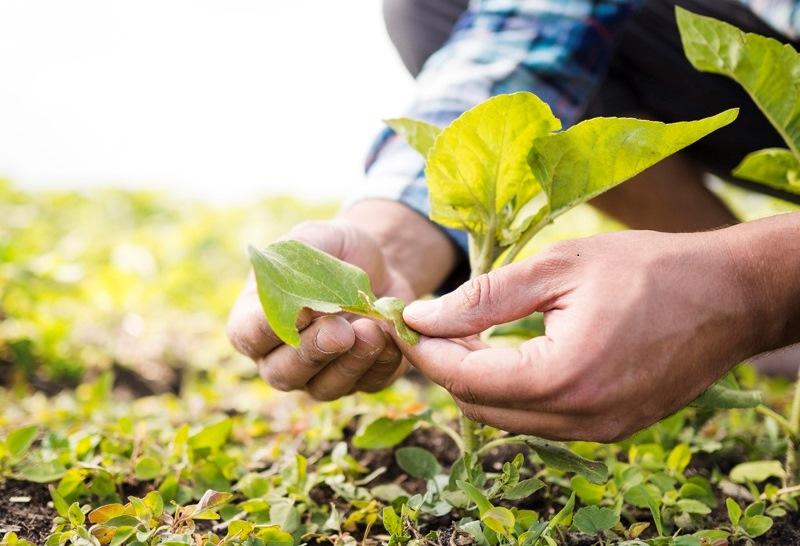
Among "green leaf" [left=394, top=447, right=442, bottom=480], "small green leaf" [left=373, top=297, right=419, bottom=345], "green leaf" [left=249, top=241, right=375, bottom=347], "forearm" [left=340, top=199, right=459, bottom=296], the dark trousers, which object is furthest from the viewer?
the dark trousers

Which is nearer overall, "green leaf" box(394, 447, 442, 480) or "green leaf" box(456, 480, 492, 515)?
"green leaf" box(456, 480, 492, 515)

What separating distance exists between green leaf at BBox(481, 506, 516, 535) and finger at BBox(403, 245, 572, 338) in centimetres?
23

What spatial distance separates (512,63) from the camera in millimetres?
1784

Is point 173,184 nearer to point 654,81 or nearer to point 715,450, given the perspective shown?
point 654,81

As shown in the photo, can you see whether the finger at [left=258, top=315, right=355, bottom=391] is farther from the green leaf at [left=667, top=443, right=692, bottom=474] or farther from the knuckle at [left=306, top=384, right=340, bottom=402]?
the green leaf at [left=667, top=443, right=692, bottom=474]

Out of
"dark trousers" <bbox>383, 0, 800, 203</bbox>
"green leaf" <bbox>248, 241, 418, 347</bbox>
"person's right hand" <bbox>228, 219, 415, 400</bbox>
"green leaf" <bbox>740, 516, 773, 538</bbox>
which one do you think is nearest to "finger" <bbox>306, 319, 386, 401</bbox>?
"person's right hand" <bbox>228, 219, 415, 400</bbox>

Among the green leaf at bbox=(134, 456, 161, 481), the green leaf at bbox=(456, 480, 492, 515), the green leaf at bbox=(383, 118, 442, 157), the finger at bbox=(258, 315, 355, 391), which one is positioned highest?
the green leaf at bbox=(383, 118, 442, 157)

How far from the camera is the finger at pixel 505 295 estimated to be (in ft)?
3.18

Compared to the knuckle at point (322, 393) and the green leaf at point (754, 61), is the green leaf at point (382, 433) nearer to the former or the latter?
the knuckle at point (322, 393)

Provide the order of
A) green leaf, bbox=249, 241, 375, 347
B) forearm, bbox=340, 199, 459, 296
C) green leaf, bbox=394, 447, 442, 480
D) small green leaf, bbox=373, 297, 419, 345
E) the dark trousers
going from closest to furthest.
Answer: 1. green leaf, bbox=249, 241, 375, 347
2. small green leaf, bbox=373, 297, 419, 345
3. green leaf, bbox=394, 447, 442, 480
4. forearm, bbox=340, 199, 459, 296
5. the dark trousers

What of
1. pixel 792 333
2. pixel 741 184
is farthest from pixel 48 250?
pixel 792 333

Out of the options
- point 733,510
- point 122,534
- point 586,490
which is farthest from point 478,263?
point 122,534

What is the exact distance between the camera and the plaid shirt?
66.7 inches

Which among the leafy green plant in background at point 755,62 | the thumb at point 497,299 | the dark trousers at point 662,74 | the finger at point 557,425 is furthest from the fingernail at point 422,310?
the dark trousers at point 662,74
